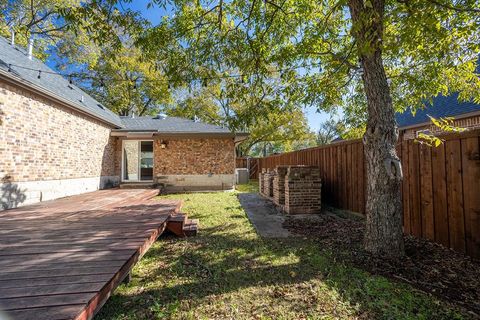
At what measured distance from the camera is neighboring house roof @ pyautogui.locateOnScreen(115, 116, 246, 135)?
11.1 metres

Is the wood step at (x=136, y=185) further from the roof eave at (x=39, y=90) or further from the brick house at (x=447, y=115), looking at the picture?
the brick house at (x=447, y=115)

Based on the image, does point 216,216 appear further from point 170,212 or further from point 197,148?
point 197,148

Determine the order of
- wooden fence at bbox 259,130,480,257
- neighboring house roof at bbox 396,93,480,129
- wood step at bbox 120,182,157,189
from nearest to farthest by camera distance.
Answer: wooden fence at bbox 259,130,480,257 → neighboring house roof at bbox 396,93,480,129 → wood step at bbox 120,182,157,189

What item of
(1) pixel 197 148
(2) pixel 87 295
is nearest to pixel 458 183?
(2) pixel 87 295

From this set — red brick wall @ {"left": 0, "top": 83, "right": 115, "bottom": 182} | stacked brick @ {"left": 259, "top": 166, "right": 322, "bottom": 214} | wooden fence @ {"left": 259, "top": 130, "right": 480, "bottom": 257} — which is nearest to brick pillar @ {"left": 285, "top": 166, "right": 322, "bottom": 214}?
stacked brick @ {"left": 259, "top": 166, "right": 322, "bottom": 214}

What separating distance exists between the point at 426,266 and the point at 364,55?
2793 mm

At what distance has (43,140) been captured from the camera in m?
6.70

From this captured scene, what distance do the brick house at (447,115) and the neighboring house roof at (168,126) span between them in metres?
7.80

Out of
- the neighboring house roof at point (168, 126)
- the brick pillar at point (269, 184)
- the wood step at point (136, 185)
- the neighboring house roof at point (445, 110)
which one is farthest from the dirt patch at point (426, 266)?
the wood step at point (136, 185)

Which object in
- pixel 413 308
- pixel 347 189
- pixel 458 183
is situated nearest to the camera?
pixel 413 308

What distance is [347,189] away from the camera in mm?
5848

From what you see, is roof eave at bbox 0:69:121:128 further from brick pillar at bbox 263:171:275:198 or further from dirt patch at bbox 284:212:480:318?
dirt patch at bbox 284:212:480:318

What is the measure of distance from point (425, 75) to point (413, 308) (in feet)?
14.3

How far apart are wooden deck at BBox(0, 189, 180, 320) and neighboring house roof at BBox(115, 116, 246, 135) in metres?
7.07
